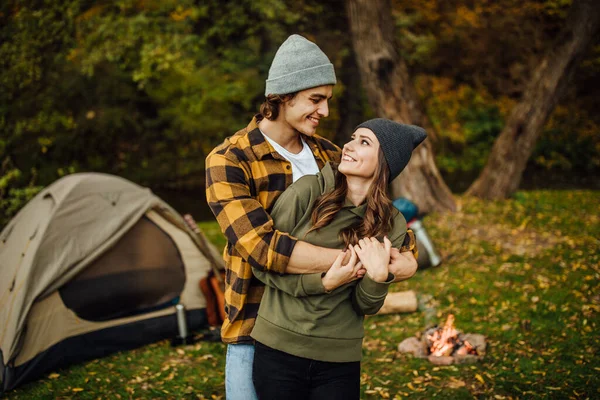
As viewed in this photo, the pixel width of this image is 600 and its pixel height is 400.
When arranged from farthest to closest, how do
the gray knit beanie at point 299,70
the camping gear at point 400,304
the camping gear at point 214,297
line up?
the camping gear at point 400,304
the camping gear at point 214,297
the gray knit beanie at point 299,70

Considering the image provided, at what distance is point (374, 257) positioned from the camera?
2.12m

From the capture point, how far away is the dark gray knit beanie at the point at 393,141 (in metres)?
2.32

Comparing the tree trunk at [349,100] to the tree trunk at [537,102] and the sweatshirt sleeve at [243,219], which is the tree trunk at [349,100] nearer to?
the tree trunk at [537,102]

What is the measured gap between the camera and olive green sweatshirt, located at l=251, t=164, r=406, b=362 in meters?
2.18

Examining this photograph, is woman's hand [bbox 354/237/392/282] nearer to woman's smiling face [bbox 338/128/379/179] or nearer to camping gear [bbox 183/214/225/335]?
woman's smiling face [bbox 338/128/379/179]

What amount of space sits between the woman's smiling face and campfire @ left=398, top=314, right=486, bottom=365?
2760 millimetres

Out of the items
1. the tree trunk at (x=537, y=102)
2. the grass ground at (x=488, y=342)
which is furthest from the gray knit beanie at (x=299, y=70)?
the tree trunk at (x=537, y=102)

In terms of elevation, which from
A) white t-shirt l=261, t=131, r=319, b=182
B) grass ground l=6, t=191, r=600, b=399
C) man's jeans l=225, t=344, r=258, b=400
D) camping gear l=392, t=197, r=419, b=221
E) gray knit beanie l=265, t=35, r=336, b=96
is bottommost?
grass ground l=6, t=191, r=600, b=399

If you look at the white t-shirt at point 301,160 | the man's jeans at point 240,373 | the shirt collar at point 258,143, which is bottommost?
the man's jeans at point 240,373

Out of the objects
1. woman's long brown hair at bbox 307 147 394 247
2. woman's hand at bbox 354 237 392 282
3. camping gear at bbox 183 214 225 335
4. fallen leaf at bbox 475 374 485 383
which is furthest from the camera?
camping gear at bbox 183 214 225 335

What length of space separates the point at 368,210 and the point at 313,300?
43cm

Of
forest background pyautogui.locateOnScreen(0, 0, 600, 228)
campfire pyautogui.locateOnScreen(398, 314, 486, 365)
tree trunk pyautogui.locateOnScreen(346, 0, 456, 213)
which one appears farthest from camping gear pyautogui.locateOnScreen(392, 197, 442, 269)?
forest background pyautogui.locateOnScreen(0, 0, 600, 228)

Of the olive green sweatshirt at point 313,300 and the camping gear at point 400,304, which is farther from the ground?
the olive green sweatshirt at point 313,300

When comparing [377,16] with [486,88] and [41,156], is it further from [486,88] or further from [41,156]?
[486,88]
